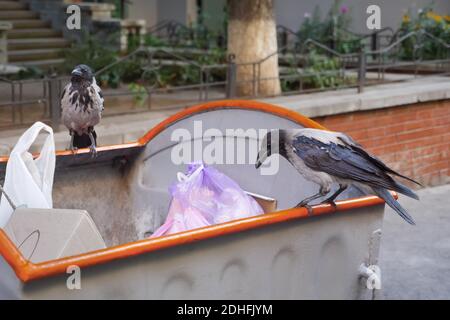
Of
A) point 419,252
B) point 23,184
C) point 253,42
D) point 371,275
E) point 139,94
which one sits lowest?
point 419,252

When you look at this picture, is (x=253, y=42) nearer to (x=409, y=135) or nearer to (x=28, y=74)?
(x=409, y=135)

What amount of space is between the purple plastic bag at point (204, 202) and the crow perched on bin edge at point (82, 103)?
827 millimetres

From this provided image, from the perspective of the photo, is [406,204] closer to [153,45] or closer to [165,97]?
[165,97]

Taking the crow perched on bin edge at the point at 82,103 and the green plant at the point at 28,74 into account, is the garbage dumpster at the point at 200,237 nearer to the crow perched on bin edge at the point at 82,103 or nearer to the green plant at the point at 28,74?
the crow perched on bin edge at the point at 82,103

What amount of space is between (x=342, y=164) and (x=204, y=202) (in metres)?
0.92

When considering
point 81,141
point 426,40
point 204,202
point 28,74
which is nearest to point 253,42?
point 28,74

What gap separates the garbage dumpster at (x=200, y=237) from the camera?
3412 mm

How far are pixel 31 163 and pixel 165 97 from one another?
21.4 ft

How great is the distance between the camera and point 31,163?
4453 mm

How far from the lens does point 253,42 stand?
34.2 ft

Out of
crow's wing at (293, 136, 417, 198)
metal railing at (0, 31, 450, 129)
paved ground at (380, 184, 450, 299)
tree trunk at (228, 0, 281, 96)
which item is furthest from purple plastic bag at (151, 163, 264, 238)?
tree trunk at (228, 0, 281, 96)

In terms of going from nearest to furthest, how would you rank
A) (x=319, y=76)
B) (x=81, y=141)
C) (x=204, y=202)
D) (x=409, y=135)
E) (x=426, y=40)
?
(x=204, y=202) → (x=81, y=141) → (x=409, y=135) → (x=319, y=76) → (x=426, y=40)

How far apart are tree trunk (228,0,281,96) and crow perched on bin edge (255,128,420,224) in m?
5.96

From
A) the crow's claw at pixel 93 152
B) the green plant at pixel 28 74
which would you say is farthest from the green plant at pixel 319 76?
the crow's claw at pixel 93 152
